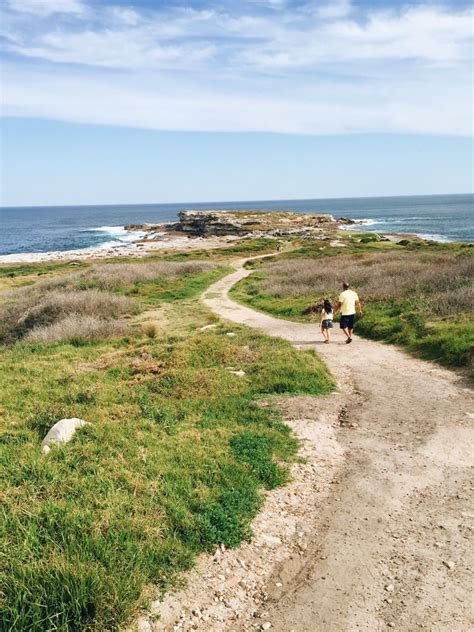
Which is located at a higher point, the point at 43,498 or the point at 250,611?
the point at 43,498

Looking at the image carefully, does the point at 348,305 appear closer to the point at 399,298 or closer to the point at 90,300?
the point at 399,298

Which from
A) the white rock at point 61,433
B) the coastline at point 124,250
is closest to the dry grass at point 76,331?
the white rock at point 61,433

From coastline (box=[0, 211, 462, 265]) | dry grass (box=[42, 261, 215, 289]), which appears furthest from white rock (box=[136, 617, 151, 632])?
coastline (box=[0, 211, 462, 265])

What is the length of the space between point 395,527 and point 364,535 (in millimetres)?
506

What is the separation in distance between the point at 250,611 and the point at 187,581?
2.70 feet

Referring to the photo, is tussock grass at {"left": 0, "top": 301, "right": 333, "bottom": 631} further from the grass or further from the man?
the grass

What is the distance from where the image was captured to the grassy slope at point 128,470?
16.3 feet

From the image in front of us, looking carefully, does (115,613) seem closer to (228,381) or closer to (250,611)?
(250,611)

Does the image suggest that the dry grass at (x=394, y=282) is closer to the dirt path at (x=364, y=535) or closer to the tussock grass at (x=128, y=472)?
the tussock grass at (x=128, y=472)

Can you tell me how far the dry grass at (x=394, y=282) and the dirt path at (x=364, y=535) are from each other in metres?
9.75

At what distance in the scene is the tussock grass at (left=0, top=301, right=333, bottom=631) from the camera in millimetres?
4961

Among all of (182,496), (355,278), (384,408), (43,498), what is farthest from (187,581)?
(355,278)

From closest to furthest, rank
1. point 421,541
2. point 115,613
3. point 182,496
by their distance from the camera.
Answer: point 115,613, point 421,541, point 182,496

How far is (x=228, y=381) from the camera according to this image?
1247 centimetres
